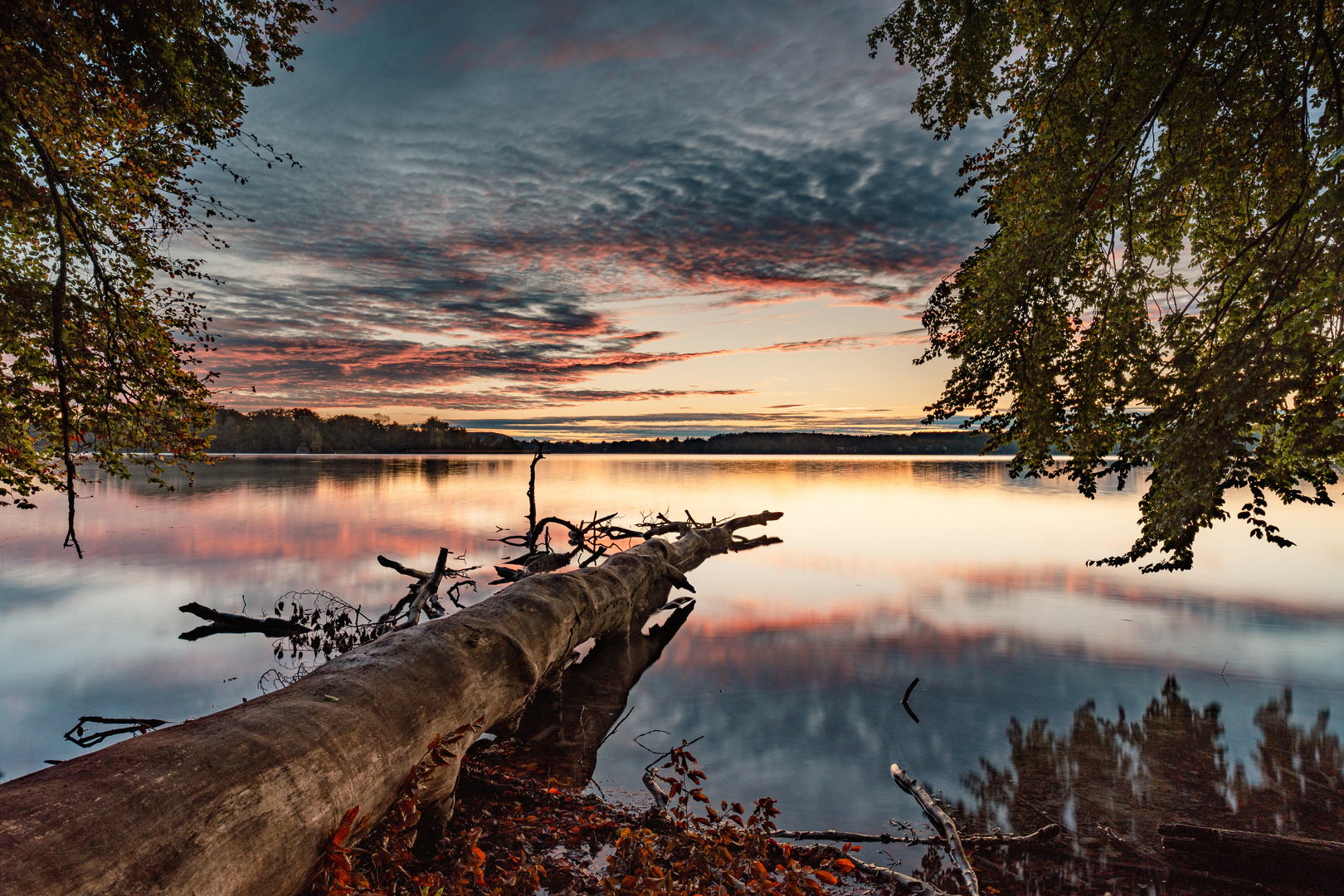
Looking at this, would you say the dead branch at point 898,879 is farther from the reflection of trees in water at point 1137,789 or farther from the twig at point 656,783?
the twig at point 656,783

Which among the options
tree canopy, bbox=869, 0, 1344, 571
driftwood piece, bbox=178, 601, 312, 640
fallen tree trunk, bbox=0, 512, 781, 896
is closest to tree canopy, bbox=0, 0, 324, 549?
driftwood piece, bbox=178, 601, 312, 640

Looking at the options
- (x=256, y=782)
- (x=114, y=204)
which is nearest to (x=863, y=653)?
(x=256, y=782)

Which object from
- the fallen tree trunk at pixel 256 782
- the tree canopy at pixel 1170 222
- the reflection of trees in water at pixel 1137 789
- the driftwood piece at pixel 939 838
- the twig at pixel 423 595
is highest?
the tree canopy at pixel 1170 222

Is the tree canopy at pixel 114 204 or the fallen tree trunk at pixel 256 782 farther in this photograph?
the tree canopy at pixel 114 204

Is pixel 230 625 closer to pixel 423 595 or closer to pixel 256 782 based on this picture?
pixel 423 595

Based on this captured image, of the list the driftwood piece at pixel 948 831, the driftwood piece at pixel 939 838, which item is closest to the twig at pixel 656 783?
the driftwood piece at pixel 939 838

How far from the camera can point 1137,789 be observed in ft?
18.6

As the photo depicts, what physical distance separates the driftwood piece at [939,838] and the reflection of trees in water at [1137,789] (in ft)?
0.36

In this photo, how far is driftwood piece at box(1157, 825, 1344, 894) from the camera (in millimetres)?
3887

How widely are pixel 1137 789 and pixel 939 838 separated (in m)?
2.77

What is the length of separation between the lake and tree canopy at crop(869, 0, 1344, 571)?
3205 millimetres

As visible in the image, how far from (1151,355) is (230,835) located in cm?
719

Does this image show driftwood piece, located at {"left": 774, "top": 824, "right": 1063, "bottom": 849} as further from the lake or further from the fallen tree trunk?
the fallen tree trunk

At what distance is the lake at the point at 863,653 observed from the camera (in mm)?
6266
